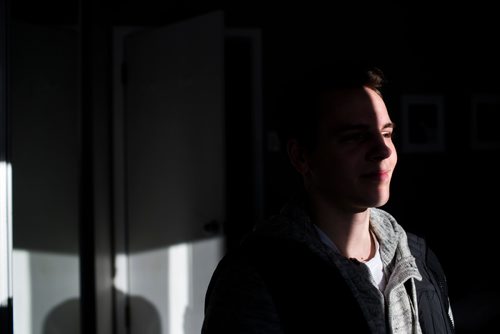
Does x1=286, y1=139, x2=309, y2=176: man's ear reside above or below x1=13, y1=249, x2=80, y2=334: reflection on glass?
above

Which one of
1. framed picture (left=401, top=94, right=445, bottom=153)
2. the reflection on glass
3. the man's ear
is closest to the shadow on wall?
the reflection on glass

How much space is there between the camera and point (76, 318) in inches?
91.9

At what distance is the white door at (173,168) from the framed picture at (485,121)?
80.4 inches

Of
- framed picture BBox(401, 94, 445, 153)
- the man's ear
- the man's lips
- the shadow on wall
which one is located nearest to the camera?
the man's lips

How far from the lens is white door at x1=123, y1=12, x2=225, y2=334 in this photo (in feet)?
8.11

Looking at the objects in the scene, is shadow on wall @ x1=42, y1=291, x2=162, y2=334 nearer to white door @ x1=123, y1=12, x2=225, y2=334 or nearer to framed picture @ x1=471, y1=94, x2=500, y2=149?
white door @ x1=123, y1=12, x2=225, y2=334

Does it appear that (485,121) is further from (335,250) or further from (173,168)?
(335,250)

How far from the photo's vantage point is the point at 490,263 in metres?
2.97

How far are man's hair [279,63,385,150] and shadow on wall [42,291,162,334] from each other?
5.60 feet

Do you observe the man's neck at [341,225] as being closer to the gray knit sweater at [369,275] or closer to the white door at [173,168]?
the gray knit sweater at [369,275]

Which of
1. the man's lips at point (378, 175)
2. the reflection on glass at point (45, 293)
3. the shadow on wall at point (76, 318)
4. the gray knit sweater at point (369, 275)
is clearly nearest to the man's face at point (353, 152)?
the man's lips at point (378, 175)

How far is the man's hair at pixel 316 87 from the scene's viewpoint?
99 centimetres

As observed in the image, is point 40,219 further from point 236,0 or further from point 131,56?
point 236,0

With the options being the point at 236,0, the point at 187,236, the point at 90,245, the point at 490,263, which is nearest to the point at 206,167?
the point at 187,236
